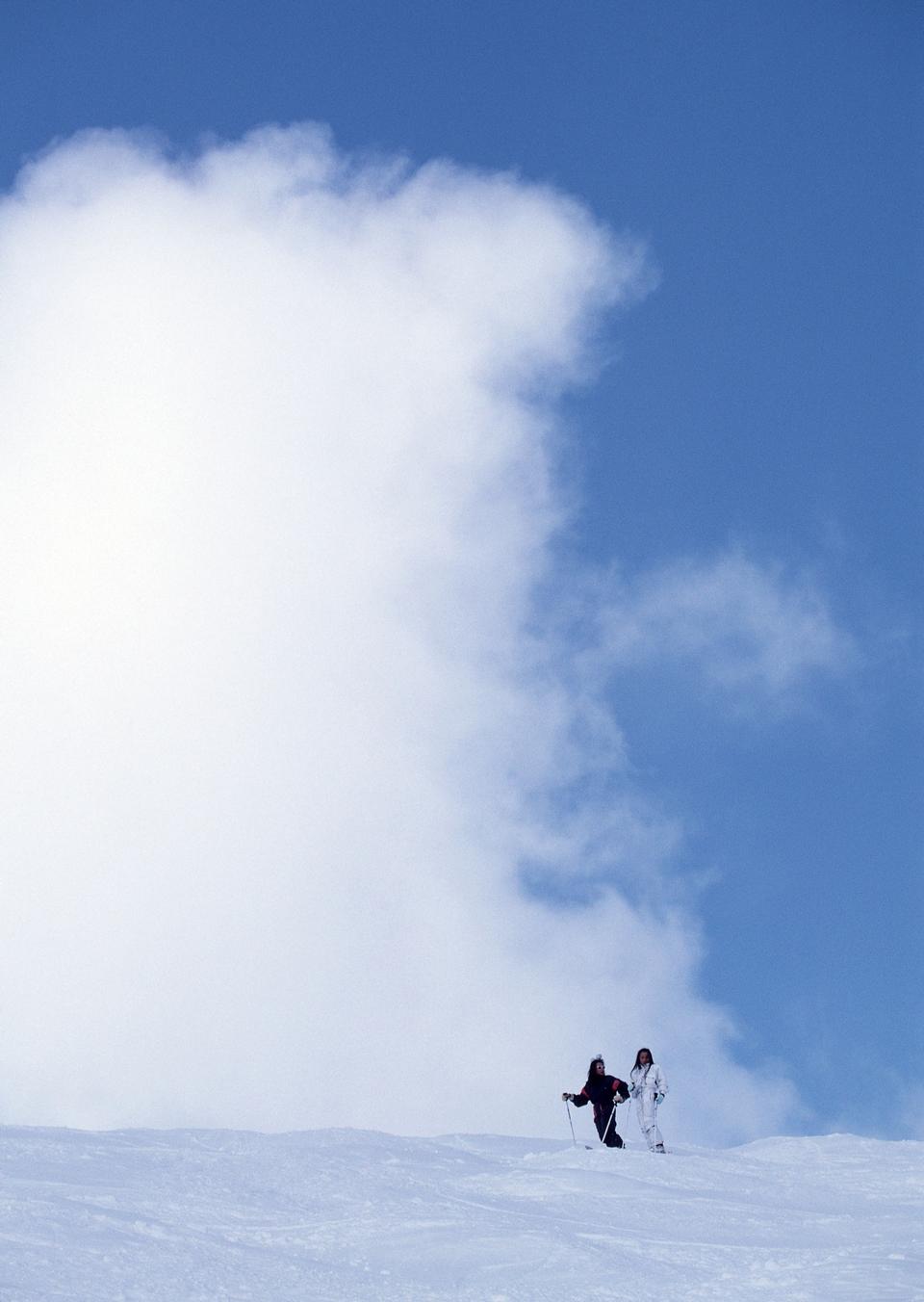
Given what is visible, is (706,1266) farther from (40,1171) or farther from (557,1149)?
(557,1149)

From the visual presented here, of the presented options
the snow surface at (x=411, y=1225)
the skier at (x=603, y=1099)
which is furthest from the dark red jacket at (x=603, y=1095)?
the snow surface at (x=411, y=1225)

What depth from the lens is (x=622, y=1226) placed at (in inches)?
550

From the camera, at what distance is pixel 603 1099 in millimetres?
22203

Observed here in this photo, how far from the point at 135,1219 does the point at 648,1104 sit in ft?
40.8

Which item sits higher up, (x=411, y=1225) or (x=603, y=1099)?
(x=603, y=1099)

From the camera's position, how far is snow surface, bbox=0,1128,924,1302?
1066cm

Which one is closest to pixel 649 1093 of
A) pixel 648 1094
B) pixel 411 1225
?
pixel 648 1094

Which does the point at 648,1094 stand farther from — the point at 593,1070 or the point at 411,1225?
the point at 411,1225

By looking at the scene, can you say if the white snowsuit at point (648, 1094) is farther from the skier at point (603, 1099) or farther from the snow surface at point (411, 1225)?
the snow surface at point (411, 1225)

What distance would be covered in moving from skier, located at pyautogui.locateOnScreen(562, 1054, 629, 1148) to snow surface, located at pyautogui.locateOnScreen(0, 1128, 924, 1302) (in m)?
3.17

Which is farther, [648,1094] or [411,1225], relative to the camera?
[648,1094]

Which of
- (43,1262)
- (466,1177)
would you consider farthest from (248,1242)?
(466,1177)

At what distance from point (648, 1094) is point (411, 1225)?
404 inches

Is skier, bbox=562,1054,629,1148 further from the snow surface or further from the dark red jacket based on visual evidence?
the snow surface
